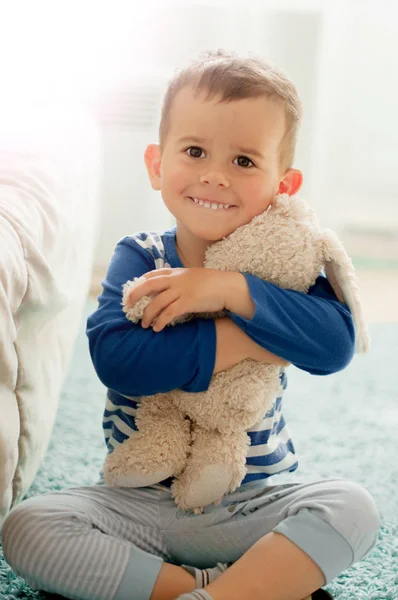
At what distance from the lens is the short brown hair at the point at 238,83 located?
0.92 meters

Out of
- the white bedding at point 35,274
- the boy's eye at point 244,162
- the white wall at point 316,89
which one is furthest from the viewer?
the white wall at point 316,89

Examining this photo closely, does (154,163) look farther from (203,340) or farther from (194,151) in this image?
(203,340)

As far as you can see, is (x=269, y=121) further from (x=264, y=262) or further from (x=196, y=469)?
(x=196, y=469)

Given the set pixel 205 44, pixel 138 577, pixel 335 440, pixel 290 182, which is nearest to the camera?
pixel 138 577

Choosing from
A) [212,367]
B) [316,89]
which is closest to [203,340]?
[212,367]

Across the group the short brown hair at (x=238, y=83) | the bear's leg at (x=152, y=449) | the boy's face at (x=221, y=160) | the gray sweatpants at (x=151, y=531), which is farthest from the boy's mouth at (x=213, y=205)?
the gray sweatpants at (x=151, y=531)

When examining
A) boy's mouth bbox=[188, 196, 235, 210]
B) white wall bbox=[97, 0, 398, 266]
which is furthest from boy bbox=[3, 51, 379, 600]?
white wall bbox=[97, 0, 398, 266]

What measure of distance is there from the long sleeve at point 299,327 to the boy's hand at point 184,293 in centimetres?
3

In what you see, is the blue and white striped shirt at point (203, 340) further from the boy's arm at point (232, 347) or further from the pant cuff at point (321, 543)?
the pant cuff at point (321, 543)

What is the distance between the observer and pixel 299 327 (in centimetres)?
89

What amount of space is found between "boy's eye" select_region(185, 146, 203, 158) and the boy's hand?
0.50 ft

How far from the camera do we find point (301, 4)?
2.46 m

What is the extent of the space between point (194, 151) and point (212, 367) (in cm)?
27

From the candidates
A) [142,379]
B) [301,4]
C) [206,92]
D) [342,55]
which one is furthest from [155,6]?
[142,379]
